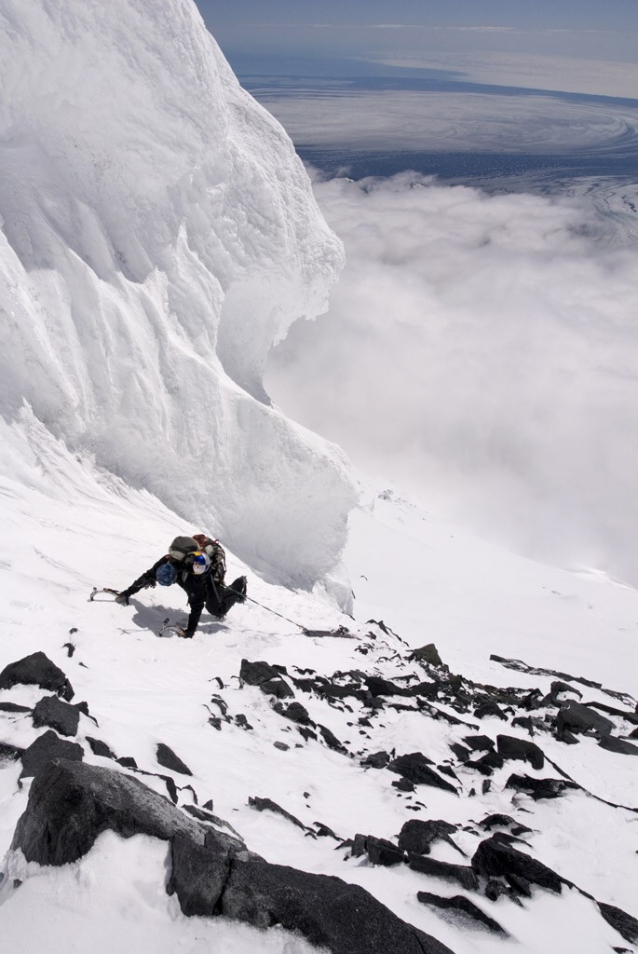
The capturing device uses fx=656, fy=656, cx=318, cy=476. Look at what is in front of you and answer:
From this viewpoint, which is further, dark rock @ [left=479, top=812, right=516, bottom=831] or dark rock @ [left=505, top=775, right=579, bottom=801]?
dark rock @ [left=505, top=775, right=579, bottom=801]

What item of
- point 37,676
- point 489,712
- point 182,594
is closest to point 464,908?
point 37,676

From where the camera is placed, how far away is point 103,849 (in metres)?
3.18

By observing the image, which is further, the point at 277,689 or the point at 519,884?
the point at 277,689

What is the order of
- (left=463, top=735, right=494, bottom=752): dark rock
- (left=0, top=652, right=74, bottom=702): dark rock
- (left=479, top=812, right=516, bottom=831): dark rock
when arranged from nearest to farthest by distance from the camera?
(left=0, top=652, right=74, bottom=702): dark rock, (left=479, top=812, right=516, bottom=831): dark rock, (left=463, top=735, right=494, bottom=752): dark rock

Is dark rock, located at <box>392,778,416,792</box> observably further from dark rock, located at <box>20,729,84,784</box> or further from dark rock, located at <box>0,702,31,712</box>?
dark rock, located at <box>0,702,31,712</box>

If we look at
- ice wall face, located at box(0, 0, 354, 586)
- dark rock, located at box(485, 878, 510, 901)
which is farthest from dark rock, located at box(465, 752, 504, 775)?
ice wall face, located at box(0, 0, 354, 586)

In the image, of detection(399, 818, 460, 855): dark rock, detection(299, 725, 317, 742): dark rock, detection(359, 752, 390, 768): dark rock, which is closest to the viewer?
detection(399, 818, 460, 855): dark rock

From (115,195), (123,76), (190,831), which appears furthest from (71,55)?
(190,831)

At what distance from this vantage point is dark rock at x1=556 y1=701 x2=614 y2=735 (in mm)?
10234

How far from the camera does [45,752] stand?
13.7 ft

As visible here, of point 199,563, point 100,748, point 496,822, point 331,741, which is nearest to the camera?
point 100,748

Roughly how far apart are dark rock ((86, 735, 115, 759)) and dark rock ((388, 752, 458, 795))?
3.31 m

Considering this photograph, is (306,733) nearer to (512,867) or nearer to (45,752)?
(512,867)

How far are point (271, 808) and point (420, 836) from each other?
114 cm
